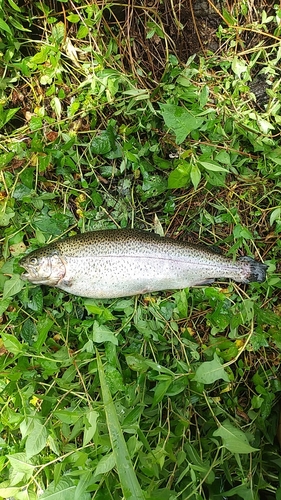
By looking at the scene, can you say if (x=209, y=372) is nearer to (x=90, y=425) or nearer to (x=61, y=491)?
(x=90, y=425)

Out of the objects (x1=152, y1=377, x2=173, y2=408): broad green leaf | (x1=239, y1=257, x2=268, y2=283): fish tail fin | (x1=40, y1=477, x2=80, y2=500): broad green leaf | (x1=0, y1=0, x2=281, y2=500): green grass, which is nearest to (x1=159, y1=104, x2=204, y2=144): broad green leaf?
(x1=0, y1=0, x2=281, y2=500): green grass

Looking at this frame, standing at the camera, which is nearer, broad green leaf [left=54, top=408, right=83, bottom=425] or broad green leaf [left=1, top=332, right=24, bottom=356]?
broad green leaf [left=54, top=408, right=83, bottom=425]

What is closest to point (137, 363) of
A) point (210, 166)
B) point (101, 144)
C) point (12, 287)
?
point (12, 287)

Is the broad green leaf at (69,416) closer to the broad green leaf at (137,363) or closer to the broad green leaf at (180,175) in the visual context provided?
the broad green leaf at (137,363)

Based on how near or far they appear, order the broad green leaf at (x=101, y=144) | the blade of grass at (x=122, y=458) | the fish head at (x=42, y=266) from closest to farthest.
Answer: the blade of grass at (x=122, y=458) → the fish head at (x=42, y=266) → the broad green leaf at (x=101, y=144)

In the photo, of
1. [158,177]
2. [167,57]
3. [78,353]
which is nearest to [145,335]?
[78,353]

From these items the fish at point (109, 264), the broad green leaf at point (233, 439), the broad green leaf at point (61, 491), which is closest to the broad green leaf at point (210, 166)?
the fish at point (109, 264)

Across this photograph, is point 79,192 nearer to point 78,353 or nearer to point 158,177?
point 158,177

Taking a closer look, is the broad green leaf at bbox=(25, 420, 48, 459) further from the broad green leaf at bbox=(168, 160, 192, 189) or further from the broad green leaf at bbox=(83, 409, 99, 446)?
the broad green leaf at bbox=(168, 160, 192, 189)

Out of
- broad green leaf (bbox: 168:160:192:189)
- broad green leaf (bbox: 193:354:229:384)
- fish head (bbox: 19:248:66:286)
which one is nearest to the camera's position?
broad green leaf (bbox: 193:354:229:384)
